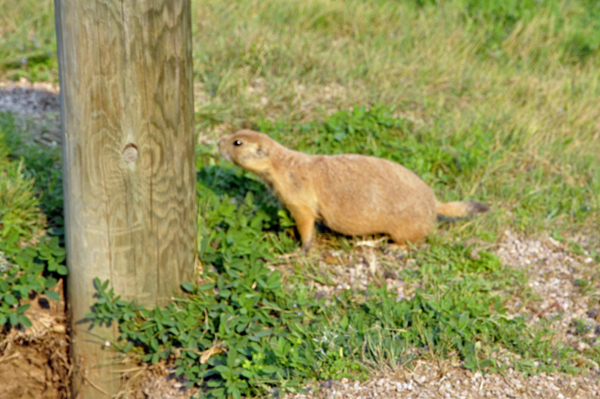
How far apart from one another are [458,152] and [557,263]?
53.3 inches

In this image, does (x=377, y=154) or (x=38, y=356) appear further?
(x=377, y=154)

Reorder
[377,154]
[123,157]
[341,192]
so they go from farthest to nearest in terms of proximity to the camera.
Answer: [377,154] → [341,192] → [123,157]

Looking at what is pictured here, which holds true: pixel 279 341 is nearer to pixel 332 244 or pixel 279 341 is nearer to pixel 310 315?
pixel 310 315

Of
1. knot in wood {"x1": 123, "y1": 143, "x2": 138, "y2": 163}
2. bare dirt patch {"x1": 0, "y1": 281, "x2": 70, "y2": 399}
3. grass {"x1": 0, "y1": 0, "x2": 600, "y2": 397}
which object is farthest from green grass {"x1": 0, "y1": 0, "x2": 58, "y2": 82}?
knot in wood {"x1": 123, "y1": 143, "x2": 138, "y2": 163}

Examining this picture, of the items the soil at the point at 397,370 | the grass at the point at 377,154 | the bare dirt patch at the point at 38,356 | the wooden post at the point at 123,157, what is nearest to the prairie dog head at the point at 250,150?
the grass at the point at 377,154

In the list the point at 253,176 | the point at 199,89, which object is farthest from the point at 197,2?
the point at 253,176

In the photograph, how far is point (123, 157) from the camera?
3.17 meters

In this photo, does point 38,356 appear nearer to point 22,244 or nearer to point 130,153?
point 22,244

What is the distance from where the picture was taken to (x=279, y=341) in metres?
3.28

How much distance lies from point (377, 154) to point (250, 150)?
1.35 metres

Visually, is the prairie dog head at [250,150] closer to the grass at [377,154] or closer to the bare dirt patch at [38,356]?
the grass at [377,154]

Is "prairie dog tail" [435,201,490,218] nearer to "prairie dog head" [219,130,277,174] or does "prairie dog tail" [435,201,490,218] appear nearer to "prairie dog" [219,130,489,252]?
"prairie dog" [219,130,489,252]

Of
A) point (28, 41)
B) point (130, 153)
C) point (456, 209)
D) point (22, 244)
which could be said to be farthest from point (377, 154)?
point (28, 41)

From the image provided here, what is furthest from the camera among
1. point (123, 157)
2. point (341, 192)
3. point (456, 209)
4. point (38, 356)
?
point (456, 209)
